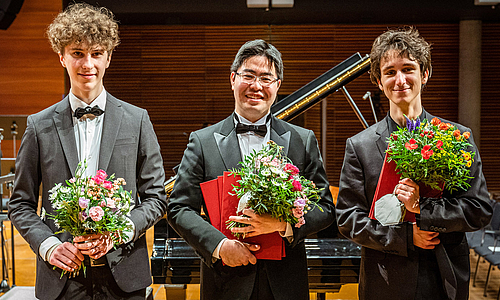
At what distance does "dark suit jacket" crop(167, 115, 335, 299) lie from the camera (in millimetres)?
1694

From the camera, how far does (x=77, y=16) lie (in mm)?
1803

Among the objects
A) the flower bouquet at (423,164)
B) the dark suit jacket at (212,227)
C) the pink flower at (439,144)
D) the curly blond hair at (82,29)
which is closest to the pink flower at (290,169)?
the dark suit jacket at (212,227)

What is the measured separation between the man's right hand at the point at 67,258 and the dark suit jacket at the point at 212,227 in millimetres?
390

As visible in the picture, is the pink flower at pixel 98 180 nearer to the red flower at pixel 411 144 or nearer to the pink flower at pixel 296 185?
the pink flower at pixel 296 185

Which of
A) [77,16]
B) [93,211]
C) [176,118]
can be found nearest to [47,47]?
[176,118]

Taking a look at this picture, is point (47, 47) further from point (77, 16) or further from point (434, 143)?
point (434, 143)

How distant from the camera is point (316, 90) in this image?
11.4 ft

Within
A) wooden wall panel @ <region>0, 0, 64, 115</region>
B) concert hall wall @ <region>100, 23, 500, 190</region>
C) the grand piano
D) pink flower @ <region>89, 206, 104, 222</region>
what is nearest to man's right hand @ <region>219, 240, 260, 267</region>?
pink flower @ <region>89, 206, 104, 222</region>

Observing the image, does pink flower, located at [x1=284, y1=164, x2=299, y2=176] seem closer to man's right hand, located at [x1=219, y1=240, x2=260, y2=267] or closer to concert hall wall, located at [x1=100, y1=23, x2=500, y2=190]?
man's right hand, located at [x1=219, y1=240, x2=260, y2=267]

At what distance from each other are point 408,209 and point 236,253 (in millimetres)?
697

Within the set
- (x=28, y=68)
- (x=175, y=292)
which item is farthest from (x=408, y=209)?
(x=28, y=68)

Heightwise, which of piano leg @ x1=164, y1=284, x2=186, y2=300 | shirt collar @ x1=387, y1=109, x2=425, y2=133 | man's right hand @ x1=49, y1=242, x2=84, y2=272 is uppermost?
shirt collar @ x1=387, y1=109, x2=425, y2=133

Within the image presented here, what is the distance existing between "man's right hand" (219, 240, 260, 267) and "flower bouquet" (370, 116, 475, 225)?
541mm

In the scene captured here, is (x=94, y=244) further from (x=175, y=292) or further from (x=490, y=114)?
(x=490, y=114)
